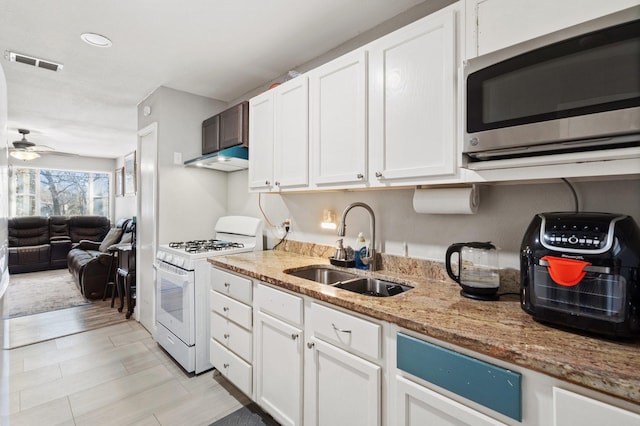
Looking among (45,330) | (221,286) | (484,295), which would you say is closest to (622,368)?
(484,295)

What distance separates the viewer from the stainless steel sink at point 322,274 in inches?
77.8

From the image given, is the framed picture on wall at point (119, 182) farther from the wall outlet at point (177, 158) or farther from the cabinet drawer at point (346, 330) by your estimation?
the cabinet drawer at point (346, 330)

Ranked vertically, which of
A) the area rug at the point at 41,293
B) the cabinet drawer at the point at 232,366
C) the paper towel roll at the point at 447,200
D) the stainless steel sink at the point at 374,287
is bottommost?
the area rug at the point at 41,293

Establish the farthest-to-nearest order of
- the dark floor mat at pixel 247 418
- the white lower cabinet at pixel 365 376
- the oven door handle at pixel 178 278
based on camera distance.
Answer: the oven door handle at pixel 178 278
the dark floor mat at pixel 247 418
the white lower cabinet at pixel 365 376

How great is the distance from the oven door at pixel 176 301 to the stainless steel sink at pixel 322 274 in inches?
36.9

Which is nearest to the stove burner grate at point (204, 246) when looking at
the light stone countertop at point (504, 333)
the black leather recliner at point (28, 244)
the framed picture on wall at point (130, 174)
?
the light stone countertop at point (504, 333)

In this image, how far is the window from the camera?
641 centimetres

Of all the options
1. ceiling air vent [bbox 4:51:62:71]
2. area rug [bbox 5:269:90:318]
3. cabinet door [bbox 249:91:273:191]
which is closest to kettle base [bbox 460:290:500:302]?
cabinet door [bbox 249:91:273:191]

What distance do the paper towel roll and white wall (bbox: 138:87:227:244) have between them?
241 cm

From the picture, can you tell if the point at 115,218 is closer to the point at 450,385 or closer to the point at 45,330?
the point at 45,330

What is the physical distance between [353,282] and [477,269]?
0.66 meters

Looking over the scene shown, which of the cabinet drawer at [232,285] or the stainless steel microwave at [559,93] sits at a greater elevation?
the stainless steel microwave at [559,93]

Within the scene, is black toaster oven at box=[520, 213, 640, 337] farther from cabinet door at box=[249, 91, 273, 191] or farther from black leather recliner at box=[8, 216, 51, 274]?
black leather recliner at box=[8, 216, 51, 274]

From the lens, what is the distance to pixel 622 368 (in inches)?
28.9
